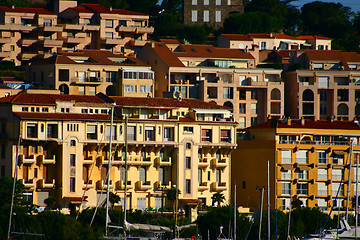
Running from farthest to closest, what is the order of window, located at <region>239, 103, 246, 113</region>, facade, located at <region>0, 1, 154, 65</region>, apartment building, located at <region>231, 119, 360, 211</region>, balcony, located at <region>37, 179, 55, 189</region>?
facade, located at <region>0, 1, 154, 65</region> < window, located at <region>239, 103, 246, 113</region> < apartment building, located at <region>231, 119, 360, 211</region> < balcony, located at <region>37, 179, 55, 189</region>

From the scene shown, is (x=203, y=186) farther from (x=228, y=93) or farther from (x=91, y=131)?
(x=228, y=93)

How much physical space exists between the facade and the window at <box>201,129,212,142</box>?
26651 mm

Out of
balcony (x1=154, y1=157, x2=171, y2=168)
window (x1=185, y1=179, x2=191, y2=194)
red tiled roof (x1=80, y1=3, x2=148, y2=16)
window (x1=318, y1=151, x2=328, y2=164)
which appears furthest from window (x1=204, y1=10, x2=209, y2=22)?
window (x1=185, y1=179, x2=191, y2=194)

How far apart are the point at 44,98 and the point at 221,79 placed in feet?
77.5

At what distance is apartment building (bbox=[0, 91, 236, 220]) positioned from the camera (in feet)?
327

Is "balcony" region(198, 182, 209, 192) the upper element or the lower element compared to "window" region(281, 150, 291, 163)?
lower

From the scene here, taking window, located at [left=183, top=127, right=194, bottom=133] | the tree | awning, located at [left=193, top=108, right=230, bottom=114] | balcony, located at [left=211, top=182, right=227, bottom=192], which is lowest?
the tree

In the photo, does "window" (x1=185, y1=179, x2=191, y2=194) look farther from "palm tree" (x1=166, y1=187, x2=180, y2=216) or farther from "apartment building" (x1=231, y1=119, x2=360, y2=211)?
"apartment building" (x1=231, y1=119, x2=360, y2=211)

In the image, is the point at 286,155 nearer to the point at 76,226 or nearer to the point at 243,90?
the point at 243,90

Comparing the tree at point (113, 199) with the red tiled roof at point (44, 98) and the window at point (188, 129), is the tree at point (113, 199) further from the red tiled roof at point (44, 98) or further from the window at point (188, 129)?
the window at point (188, 129)

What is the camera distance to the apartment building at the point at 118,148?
99.8 meters

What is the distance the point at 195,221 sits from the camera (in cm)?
9700

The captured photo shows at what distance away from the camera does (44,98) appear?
103312 mm

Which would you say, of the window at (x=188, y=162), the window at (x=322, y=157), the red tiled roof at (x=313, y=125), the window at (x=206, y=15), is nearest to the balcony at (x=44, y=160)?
the window at (x=188, y=162)
